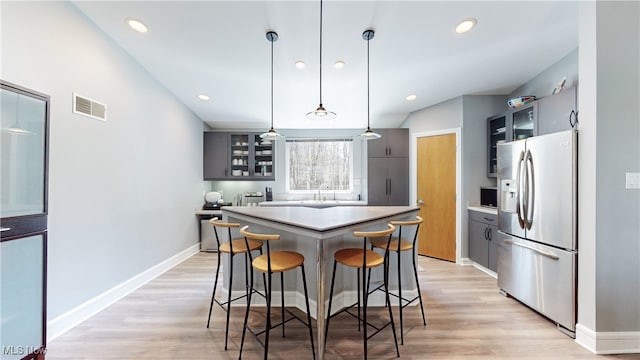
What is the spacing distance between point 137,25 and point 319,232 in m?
2.57

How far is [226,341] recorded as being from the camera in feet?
6.14

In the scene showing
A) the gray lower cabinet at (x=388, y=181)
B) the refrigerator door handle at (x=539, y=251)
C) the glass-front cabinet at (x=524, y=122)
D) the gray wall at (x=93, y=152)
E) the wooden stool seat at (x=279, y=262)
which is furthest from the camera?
the gray lower cabinet at (x=388, y=181)

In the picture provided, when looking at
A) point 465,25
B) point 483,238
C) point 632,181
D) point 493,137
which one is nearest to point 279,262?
point 465,25

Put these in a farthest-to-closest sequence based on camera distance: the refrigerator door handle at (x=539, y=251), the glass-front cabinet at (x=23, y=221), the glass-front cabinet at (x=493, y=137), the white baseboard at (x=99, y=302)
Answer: the glass-front cabinet at (x=493, y=137), the refrigerator door handle at (x=539, y=251), the white baseboard at (x=99, y=302), the glass-front cabinet at (x=23, y=221)

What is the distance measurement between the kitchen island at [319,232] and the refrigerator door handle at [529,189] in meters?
1.02

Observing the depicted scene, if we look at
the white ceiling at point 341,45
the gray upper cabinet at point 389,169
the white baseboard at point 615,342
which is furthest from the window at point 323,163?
the white baseboard at point 615,342

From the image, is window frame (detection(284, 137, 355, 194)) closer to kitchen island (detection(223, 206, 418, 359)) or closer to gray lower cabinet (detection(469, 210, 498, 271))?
gray lower cabinet (detection(469, 210, 498, 271))

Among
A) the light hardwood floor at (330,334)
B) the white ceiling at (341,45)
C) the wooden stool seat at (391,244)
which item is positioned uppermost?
the white ceiling at (341,45)

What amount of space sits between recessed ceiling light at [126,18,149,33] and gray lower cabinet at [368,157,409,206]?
145 inches

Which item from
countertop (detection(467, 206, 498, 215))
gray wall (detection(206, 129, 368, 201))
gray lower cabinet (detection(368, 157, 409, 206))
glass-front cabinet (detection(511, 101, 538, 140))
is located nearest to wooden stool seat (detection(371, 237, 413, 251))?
countertop (detection(467, 206, 498, 215))

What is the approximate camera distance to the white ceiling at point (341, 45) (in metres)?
2.07

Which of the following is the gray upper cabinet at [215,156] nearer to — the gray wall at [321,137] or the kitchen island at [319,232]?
the gray wall at [321,137]

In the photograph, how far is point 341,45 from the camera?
8.21 feet

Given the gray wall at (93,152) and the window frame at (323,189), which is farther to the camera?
the window frame at (323,189)
